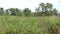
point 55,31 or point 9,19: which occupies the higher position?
point 9,19

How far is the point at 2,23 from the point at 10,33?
0.55 meters

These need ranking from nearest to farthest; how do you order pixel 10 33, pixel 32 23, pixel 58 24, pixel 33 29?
pixel 10 33 < pixel 33 29 < pixel 32 23 < pixel 58 24

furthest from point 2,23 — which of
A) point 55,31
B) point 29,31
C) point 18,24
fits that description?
point 55,31

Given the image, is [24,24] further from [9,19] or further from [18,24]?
[9,19]

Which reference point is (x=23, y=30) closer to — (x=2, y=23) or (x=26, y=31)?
(x=26, y=31)

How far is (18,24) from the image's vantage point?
526cm

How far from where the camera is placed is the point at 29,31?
5039mm

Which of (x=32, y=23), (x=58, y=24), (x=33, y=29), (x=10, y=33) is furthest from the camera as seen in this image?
(x=58, y=24)

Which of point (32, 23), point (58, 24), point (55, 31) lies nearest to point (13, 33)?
point (32, 23)

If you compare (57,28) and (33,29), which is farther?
(57,28)

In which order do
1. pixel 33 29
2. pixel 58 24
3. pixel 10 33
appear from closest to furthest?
pixel 10 33, pixel 33 29, pixel 58 24

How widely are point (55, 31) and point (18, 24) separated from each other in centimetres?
122

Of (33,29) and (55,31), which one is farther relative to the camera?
(55,31)

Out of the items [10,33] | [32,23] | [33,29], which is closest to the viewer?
[10,33]
